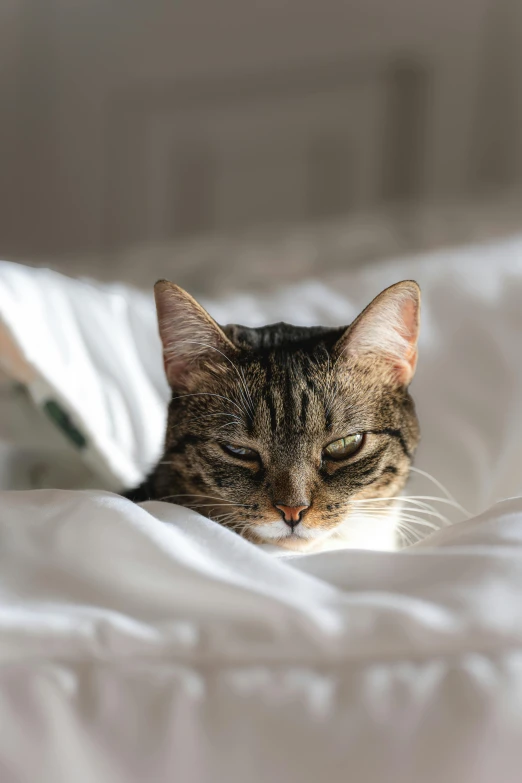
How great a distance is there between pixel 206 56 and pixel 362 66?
62cm

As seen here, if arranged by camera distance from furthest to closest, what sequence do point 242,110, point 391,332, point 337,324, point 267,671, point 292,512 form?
point 242,110, point 337,324, point 391,332, point 292,512, point 267,671

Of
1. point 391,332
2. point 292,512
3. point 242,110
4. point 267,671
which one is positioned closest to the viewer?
point 267,671

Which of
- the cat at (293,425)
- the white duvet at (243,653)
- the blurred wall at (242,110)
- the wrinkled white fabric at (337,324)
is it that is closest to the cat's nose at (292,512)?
the cat at (293,425)

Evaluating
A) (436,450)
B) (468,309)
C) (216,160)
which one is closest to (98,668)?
(436,450)

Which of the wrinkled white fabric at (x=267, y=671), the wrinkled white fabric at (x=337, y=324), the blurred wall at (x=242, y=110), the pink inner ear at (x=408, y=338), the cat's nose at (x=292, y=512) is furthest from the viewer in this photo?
the blurred wall at (x=242, y=110)

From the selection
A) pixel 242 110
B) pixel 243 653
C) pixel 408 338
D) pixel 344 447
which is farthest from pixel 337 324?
pixel 242 110

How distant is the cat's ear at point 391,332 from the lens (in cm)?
88

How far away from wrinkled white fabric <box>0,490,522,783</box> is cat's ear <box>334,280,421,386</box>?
363 mm

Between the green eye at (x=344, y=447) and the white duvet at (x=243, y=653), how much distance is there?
21cm

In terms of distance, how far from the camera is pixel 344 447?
34.4 inches

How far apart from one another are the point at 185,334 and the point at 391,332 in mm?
271

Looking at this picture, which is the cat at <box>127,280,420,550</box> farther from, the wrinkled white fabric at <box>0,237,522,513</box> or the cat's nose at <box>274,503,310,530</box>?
the wrinkled white fabric at <box>0,237,522,513</box>

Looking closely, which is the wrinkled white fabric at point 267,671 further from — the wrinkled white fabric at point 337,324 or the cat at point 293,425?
the wrinkled white fabric at point 337,324

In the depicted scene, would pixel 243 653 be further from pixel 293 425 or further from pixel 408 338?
pixel 408 338
